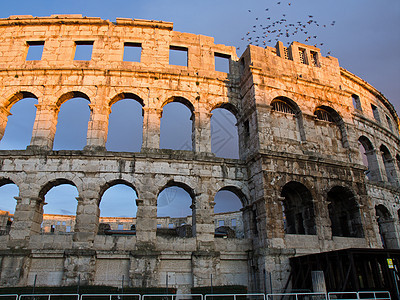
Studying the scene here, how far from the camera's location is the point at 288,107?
679 inches

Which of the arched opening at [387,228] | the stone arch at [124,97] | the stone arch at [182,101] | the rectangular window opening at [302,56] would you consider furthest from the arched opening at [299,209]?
the stone arch at [124,97]

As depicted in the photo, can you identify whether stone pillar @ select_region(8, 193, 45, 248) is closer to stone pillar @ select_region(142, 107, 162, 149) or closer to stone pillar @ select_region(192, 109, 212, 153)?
stone pillar @ select_region(142, 107, 162, 149)

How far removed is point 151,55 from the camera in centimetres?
1728

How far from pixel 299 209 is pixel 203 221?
5.35 metres

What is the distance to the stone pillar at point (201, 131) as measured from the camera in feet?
51.1

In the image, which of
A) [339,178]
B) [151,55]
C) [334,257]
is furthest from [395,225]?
[151,55]

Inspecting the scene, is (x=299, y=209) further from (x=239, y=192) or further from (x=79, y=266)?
(x=79, y=266)

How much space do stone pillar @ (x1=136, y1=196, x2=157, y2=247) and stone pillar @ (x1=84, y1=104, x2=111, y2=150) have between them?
3.53 m

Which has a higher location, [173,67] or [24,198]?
[173,67]

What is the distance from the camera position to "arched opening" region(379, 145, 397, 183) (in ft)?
72.0

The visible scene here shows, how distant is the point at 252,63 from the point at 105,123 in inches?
Result: 331

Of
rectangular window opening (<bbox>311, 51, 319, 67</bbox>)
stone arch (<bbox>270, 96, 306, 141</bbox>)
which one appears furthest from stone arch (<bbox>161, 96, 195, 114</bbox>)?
rectangular window opening (<bbox>311, 51, 319, 67</bbox>)

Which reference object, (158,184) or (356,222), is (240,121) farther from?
(356,222)

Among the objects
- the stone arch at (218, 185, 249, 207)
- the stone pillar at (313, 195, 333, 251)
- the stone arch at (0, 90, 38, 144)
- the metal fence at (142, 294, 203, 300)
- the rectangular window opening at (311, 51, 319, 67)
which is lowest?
the metal fence at (142, 294, 203, 300)
